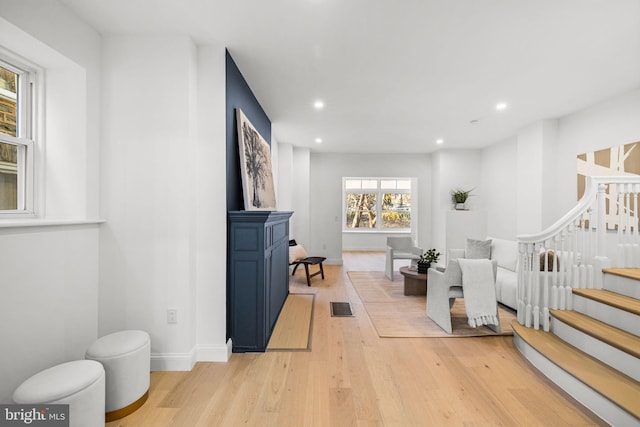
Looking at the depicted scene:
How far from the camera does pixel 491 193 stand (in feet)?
20.7

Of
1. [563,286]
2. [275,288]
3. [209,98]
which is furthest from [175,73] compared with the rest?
[563,286]

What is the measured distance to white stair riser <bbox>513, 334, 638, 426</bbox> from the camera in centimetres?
169

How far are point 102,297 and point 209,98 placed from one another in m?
1.86

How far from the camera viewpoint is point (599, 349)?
2.15m

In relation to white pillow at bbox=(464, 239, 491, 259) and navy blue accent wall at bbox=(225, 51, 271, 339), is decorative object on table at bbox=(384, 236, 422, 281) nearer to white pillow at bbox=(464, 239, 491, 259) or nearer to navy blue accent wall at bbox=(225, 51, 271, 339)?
white pillow at bbox=(464, 239, 491, 259)

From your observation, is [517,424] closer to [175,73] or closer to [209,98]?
[209,98]

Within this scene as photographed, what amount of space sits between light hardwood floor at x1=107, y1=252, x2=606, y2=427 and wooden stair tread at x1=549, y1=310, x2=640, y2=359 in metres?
0.50

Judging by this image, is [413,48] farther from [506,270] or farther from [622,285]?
[506,270]

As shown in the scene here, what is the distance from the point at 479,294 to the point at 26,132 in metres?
4.14

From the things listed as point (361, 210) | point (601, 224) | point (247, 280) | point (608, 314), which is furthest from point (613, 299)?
point (361, 210)

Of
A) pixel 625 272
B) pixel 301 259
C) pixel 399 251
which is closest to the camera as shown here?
pixel 625 272

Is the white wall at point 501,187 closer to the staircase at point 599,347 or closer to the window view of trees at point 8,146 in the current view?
the staircase at point 599,347

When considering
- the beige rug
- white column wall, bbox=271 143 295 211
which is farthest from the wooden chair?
white column wall, bbox=271 143 295 211

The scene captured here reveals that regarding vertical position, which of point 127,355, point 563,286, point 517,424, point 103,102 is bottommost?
point 517,424
